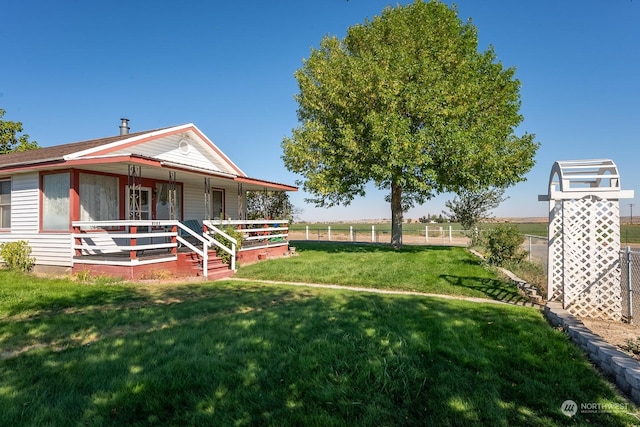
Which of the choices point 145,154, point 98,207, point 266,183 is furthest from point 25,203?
point 266,183

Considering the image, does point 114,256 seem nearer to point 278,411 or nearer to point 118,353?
point 118,353

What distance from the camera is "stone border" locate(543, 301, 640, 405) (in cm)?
343

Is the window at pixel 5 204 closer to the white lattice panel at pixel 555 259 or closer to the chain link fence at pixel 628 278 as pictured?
the white lattice panel at pixel 555 259

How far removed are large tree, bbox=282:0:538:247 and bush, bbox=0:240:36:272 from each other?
1014 cm

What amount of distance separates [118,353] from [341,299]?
160 inches

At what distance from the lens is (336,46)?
65.9 ft

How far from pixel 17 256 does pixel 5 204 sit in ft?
8.14

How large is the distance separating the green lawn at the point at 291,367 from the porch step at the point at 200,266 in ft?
13.3

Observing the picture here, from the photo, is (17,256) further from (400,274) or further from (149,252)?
(400,274)

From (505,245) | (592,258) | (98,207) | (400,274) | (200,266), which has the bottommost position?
(400,274)

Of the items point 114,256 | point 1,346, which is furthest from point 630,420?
point 114,256

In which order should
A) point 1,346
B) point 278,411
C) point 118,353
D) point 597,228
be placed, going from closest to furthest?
point 278,411
point 118,353
point 1,346
point 597,228

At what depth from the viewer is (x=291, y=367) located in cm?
363

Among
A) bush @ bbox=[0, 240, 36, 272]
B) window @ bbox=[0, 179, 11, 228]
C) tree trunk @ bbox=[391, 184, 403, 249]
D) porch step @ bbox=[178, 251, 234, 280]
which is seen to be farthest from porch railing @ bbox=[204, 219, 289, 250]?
window @ bbox=[0, 179, 11, 228]
